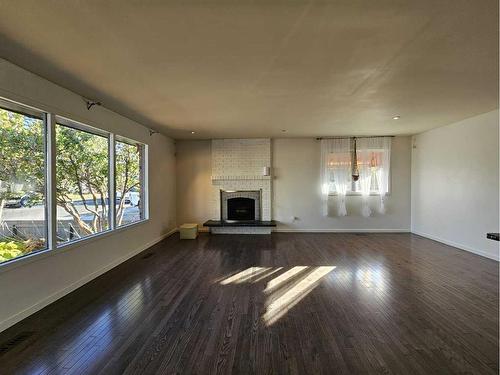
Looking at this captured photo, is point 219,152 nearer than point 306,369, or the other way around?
point 306,369

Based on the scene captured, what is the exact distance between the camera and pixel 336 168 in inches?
276

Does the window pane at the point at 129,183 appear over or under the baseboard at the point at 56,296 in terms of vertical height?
over

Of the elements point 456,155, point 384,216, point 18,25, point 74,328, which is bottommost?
point 74,328

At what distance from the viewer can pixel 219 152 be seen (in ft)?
23.4

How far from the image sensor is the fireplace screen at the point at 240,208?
7207 millimetres

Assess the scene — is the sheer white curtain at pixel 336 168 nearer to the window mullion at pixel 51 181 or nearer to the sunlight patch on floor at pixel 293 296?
the sunlight patch on floor at pixel 293 296

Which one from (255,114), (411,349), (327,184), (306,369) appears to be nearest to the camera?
(306,369)

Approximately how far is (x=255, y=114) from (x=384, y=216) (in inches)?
186

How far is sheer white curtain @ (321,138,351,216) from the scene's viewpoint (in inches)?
275

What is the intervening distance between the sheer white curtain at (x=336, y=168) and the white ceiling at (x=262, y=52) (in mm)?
2792

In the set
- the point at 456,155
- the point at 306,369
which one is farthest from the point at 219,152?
the point at 306,369

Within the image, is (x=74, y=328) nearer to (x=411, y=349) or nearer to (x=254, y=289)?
(x=254, y=289)

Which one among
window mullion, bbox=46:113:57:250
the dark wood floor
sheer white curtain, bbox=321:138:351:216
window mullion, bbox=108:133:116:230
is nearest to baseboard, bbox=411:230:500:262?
the dark wood floor

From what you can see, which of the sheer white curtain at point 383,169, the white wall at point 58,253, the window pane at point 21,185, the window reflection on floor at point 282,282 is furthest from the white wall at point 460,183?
the window pane at point 21,185
